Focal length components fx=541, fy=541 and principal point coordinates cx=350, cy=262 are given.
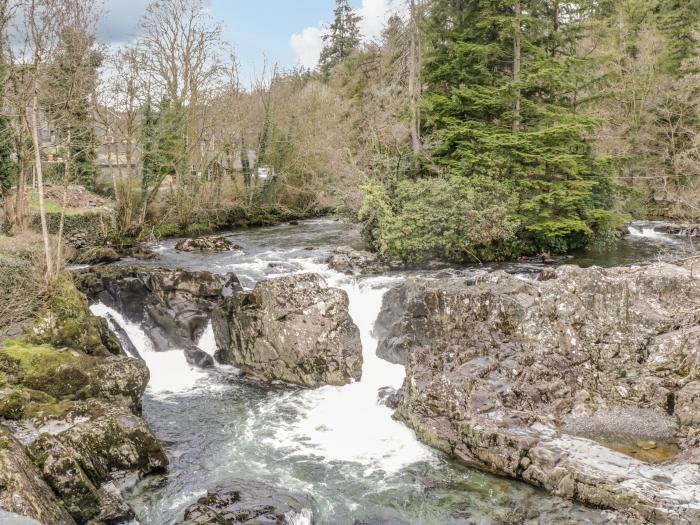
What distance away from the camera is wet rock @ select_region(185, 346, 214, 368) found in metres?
14.0

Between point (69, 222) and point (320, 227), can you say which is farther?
point (320, 227)

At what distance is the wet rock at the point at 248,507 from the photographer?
295 inches

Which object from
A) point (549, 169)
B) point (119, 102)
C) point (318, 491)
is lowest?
point (318, 491)

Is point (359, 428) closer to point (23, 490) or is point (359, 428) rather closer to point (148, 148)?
point (23, 490)

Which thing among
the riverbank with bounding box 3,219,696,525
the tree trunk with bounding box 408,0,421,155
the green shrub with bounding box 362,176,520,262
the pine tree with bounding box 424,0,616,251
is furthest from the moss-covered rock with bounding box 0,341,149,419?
the tree trunk with bounding box 408,0,421,155

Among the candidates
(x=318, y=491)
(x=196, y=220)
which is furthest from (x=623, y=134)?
(x=318, y=491)

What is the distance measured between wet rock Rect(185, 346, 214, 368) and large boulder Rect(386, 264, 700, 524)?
16.2 ft

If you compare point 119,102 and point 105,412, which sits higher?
point 119,102

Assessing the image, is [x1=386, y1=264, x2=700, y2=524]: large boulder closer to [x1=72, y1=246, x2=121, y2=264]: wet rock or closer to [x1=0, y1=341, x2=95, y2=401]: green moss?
[x1=0, y1=341, x2=95, y2=401]: green moss

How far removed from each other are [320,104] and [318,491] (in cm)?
3081

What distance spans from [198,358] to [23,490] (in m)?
7.50

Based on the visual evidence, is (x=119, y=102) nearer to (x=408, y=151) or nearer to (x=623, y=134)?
(x=408, y=151)

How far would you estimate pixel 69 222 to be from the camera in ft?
76.8

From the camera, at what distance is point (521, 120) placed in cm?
2019
